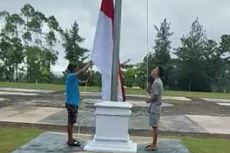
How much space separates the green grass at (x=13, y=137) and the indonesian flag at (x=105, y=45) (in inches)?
80.7

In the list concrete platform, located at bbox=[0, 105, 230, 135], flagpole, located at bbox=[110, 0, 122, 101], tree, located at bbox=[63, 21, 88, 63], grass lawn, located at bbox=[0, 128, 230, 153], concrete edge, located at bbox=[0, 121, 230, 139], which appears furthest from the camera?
tree, located at bbox=[63, 21, 88, 63]

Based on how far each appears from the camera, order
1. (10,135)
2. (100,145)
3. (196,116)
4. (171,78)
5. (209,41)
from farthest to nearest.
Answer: (209,41) → (171,78) → (196,116) → (10,135) → (100,145)

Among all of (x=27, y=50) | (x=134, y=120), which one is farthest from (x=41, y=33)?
(x=134, y=120)

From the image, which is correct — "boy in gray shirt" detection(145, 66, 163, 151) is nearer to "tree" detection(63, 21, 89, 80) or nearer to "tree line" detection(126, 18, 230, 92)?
"tree line" detection(126, 18, 230, 92)

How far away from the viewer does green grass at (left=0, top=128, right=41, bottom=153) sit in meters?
10.2

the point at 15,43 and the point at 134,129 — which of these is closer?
the point at 134,129

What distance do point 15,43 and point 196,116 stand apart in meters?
44.6

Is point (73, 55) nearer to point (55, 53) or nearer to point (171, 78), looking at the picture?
point (55, 53)

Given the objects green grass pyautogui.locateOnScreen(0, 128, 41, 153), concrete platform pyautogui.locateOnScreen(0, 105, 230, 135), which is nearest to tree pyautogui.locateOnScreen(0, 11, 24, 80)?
concrete platform pyautogui.locateOnScreen(0, 105, 230, 135)

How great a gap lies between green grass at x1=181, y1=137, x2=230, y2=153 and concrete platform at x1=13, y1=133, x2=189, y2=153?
26 centimetres

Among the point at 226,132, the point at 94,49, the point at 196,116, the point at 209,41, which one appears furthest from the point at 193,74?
the point at 94,49

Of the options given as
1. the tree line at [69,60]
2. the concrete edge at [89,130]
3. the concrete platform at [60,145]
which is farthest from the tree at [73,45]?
the concrete platform at [60,145]

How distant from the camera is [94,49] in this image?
10453 mm

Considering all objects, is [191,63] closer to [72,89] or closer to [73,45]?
[73,45]
